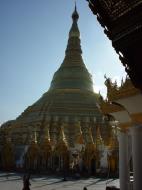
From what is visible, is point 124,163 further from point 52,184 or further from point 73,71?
point 73,71

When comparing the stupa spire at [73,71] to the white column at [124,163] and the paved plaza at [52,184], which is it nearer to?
the paved plaza at [52,184]

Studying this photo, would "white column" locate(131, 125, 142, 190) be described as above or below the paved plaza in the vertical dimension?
above

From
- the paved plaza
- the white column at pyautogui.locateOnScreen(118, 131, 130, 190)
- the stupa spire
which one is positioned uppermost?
the stupa spire

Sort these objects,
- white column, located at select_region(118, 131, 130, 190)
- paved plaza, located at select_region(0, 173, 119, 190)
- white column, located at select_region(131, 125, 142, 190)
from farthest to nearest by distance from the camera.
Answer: paved plaza, located at select_region(0, 173, 119, 190) → white column, located at select_region(118, 131, 130, 190) → white column, located at select_region(131, 125, 142, 190)

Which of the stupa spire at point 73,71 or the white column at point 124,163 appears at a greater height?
the stupa spire at point 73,71

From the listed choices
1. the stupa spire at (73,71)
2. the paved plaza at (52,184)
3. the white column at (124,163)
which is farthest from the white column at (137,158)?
the stupa spire at (73,71)

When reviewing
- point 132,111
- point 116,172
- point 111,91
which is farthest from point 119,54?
point 116,172

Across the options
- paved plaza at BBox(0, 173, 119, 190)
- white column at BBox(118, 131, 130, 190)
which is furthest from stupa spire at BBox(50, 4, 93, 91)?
white column at BBox(118, 131, 130, 190)

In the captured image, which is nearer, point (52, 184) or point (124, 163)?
point (124, 163)

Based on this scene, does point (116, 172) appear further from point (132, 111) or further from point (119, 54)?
point (119, 54)

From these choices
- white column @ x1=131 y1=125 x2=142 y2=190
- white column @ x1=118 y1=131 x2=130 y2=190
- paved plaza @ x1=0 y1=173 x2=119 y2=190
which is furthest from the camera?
paved plaza @ x1=0 y1=173 x2=119 y2=190

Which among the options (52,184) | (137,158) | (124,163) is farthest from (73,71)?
(137,158)

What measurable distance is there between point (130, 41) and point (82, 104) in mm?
46709

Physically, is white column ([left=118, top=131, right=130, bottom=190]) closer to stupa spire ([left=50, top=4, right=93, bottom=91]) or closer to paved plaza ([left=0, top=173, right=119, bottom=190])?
paved plaza ([left=0, top=173, right=119, bottom=190])
